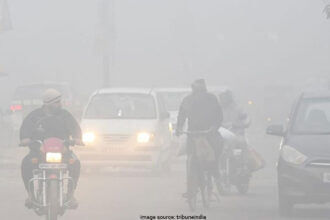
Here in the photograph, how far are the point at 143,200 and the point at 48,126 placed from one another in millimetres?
4714

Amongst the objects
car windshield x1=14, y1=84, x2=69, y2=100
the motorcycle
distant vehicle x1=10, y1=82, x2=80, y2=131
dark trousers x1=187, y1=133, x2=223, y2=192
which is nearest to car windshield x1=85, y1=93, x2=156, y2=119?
dark trousers x1=187, y1=133, x2=223, y2=192

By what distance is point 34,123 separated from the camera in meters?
12.9

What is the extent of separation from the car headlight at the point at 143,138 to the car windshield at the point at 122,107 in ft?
2.79

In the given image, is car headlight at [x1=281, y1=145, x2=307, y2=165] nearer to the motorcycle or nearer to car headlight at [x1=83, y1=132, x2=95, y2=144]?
the motorcycle

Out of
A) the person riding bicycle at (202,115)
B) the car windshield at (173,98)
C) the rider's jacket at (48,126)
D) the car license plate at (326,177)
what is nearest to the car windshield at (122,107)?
the car windshield at (173,98)

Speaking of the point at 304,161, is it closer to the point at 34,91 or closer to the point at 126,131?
the point at 126,131

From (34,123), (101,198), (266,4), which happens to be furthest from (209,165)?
(266,4)

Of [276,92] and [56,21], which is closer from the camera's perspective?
[276,92]

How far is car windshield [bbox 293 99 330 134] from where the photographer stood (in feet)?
50.1

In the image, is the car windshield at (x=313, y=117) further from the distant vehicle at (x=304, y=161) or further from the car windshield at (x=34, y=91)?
the car windshield at (x=34, y=91)

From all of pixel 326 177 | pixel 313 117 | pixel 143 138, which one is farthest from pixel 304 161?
pixel 143 138

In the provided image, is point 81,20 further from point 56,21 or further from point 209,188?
point 209,188

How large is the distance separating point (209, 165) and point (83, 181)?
5273 mm

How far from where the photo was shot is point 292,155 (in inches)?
577
